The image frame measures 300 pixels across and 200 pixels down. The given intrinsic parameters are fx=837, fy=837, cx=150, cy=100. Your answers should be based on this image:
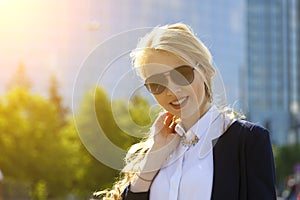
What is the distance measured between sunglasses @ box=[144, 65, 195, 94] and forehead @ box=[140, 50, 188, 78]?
2cm

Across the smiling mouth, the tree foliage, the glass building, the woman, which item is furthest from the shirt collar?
the glass building

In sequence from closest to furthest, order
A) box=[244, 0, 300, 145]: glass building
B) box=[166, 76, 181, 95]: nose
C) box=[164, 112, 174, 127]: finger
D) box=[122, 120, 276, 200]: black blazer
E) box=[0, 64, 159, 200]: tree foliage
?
box=[122, 120, 276, 200]: black blazer
box=[166, 76, 181, 95]: nose
box=[164, 112, 174, 127]: finger
box=[0, 64, 159, 200]: tree foliage
box=[244, 0, 300, 145]: glass building

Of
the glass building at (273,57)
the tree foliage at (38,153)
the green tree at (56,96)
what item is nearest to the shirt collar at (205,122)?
the tree foliage at (38,153)

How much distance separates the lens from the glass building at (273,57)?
5482 inches

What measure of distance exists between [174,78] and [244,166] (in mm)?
478

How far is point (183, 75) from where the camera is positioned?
3.55 metres

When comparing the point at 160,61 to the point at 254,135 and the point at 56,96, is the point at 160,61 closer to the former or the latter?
the point at 254,135

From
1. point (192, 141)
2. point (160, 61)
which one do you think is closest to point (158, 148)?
point (192, 141)

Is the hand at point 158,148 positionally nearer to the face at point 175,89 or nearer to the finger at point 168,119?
the finger at point 168,119

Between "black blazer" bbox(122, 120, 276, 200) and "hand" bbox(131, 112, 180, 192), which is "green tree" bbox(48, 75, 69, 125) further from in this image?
"black blazer" bbox(122, 120, 276, 200)

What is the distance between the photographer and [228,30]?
110 m

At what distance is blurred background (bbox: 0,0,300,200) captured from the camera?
8719 mm

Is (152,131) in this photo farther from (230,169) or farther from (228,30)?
(228,30)

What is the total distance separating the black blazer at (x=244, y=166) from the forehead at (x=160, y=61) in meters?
0.38
